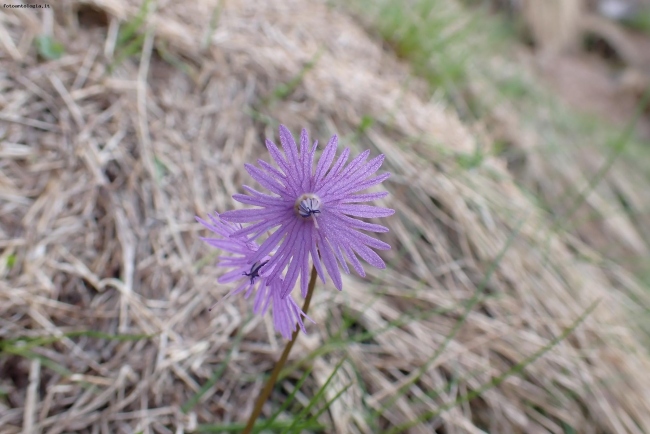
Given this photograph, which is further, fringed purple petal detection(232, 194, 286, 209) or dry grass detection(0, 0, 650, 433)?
dry grass detection(0, 0, 650, 433)

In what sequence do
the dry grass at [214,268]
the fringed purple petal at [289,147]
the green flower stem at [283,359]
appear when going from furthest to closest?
A: 1. the dry grass at [214,268]
2. the green flower stem at [283,359]
3. the fringed purple petal at [289,147]

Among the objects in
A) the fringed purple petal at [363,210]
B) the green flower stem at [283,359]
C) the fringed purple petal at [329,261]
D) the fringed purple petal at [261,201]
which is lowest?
the green flower stem at [283,359]

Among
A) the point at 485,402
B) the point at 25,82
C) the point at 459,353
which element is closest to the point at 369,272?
the point at 459,353

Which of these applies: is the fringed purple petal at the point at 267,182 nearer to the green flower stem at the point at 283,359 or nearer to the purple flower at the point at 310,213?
the purple flower at the point at 310,213

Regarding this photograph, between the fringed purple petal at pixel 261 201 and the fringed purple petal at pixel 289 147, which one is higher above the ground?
the fringed purple petal at pixel 289 147

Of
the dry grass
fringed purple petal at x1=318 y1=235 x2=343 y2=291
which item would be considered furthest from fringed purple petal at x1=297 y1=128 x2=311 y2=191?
the dry grass

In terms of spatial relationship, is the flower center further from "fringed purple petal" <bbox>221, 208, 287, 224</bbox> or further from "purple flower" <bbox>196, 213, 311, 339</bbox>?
"purple flower" <bbox>196, 213, 311, 339</bbox>

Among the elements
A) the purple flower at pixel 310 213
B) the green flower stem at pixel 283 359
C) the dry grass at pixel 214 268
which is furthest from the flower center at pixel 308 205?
the dry grass at pixel 214 268

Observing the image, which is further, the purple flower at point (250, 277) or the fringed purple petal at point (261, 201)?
the purple flower at point (250, 277)
